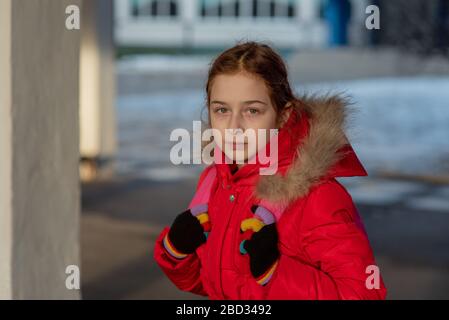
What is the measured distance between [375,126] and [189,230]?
50.4 feet

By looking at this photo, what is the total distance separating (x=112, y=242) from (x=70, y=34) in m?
3.67

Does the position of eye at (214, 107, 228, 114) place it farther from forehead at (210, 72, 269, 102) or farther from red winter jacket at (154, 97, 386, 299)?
red winter jacket at (154, 97, 386, 299)

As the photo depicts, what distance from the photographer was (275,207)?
7.27 feet

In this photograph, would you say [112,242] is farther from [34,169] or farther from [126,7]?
[126,7]

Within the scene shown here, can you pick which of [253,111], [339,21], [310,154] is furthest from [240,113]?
[339,21]

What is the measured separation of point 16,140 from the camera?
365 cm

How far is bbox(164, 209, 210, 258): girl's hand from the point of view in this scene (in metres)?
2.30

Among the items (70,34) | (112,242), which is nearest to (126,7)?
(112,242)

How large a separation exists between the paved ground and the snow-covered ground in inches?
41.5

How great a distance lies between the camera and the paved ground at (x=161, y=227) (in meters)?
6.10

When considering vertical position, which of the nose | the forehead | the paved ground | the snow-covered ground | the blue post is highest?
the blue post

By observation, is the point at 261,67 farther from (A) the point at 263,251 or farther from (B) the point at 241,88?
(A) the point at 263,251

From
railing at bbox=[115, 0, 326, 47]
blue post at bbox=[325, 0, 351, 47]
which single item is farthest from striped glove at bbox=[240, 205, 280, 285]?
railing at bbox=[115, 0, 326, 47]

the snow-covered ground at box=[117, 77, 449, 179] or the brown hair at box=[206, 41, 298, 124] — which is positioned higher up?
the brown hair at box=[206, 41, 298, 124]
